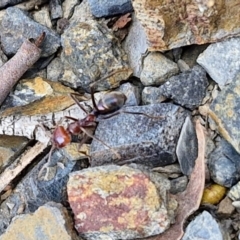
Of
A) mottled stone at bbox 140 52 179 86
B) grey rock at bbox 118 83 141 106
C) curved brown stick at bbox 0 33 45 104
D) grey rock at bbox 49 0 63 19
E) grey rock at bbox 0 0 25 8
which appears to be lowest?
grey rock at bbox 118 83 141 106

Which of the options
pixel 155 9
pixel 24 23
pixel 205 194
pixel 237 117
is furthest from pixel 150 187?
pixel 24 23

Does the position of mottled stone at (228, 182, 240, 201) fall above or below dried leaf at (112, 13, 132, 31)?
below

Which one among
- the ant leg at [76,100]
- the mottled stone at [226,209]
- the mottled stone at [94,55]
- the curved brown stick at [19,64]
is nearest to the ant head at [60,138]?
the ant leg at [76,100]

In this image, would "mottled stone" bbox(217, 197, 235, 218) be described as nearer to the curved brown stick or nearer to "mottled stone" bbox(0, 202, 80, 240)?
Answer: "mottled stone" bbox(0, 202, 80, 240)

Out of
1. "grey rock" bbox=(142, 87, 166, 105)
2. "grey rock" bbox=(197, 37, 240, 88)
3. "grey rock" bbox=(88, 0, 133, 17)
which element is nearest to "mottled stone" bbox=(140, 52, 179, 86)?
"grey rock" bbox=(142, 87, 166, 105)

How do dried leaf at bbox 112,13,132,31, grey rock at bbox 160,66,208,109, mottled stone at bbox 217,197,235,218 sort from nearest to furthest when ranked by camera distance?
mottled stone at bbox 217,197,235,218 → grey rock at bbox 160,66,208,109 → dried leaf at bbox 112,13,132,31

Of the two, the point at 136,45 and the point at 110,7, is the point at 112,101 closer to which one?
the point at 136,45

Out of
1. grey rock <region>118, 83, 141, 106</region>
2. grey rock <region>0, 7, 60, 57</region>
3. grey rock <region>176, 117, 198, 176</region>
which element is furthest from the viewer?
grey rock <region>0, 7, 60, 57</region>

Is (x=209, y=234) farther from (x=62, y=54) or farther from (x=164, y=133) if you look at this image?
(x=62, y=54)

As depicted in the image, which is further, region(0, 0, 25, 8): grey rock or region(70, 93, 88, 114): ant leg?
region(0, 0, 25, 8): grey rock
